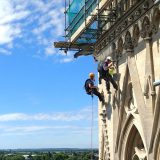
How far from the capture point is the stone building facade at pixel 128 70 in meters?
18.4

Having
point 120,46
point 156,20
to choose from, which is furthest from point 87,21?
point 156,20

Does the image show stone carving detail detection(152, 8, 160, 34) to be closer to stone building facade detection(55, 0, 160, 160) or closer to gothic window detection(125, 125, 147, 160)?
stone building facade detection(55, 0, 160, 160)

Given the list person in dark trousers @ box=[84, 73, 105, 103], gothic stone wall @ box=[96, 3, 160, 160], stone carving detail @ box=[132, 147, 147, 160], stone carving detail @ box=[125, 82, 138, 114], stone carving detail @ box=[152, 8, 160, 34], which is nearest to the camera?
stone carving detail @ box=[152, 8, 160, 34]

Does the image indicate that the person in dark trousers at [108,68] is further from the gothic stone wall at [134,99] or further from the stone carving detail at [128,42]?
the stone carving detail at [128,42]

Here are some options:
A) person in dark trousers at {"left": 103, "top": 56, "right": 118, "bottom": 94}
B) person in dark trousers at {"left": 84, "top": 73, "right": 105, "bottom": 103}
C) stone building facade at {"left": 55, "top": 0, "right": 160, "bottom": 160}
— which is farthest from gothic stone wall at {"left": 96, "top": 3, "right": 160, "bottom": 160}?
person in dark trousers at {"left": 84, "top": 73, "right": 105, "bottom": 103}

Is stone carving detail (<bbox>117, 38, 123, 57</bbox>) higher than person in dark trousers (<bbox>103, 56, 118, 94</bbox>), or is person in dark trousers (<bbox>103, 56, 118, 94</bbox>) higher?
stone carving detail (<bbox>117, 38, 123, 57</bbox>)

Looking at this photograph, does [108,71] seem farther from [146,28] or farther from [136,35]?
[146,28]

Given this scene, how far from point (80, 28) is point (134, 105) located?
6.85 metres

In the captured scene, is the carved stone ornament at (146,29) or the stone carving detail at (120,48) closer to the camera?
the carved stone ornament at (146,29)

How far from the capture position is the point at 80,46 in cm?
2781

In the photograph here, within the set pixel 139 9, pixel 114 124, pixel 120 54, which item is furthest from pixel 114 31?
A: pixel 114 124

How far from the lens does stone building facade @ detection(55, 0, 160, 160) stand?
724 inches

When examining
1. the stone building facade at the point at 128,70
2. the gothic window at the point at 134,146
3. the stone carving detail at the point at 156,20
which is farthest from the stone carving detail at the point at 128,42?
the gothic window at the point at 134,146

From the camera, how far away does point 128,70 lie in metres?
21.0
